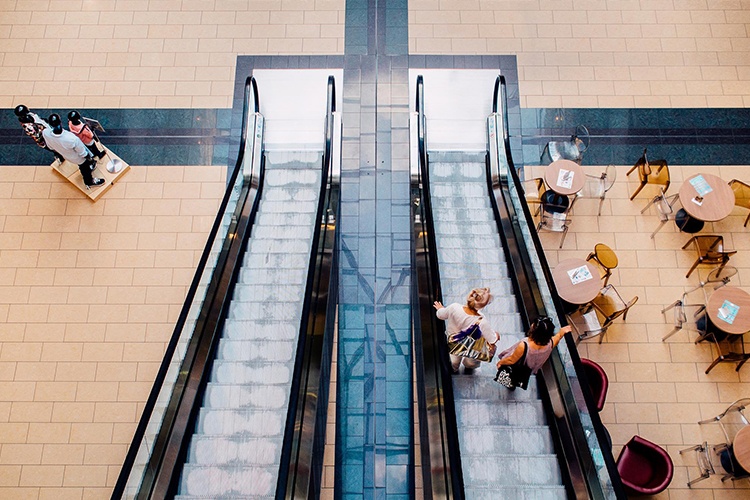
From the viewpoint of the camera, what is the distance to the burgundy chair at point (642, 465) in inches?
252

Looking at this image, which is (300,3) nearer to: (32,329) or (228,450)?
(32,329)

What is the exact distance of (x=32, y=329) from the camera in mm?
7930

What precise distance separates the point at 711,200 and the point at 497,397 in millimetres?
4253

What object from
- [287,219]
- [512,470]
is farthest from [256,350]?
[512,470]

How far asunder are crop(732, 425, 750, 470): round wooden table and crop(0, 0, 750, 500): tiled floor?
0.77 meters

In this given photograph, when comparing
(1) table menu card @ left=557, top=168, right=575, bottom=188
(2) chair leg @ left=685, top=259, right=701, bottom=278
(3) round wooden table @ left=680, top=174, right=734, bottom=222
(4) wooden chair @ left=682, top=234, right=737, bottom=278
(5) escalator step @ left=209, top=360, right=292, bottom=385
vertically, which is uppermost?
(1) table menu card @ left=557, top=168, right=575, bottom=188

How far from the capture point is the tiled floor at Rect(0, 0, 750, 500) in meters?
7.41

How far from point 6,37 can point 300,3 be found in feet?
15.4

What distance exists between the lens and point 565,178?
26.5ft

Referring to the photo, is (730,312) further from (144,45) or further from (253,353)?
(144,45)

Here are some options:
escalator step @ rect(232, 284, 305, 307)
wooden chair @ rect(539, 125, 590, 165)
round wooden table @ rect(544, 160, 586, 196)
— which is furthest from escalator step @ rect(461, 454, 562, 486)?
wooden chair @ rect(539, 125, 590, 165)

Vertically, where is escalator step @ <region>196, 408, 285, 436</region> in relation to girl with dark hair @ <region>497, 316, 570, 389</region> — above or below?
below

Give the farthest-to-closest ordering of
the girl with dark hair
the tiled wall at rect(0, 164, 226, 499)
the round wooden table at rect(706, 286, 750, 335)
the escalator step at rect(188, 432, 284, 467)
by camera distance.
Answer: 1. the tiled wall at rect(0, 164, 226, 499)
2. the round wooden table at rect(706, 286, 750, 335)
3. the escalator step at rect(188, 432, 284, 467)
4. the girl with dark hair

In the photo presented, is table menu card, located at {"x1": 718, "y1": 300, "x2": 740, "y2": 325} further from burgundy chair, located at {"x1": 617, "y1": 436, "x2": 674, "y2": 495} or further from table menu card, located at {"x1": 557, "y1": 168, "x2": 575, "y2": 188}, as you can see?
table menu card, located at {"x1": 557, "y1": 168, "x2": 575, "y2": 188}
